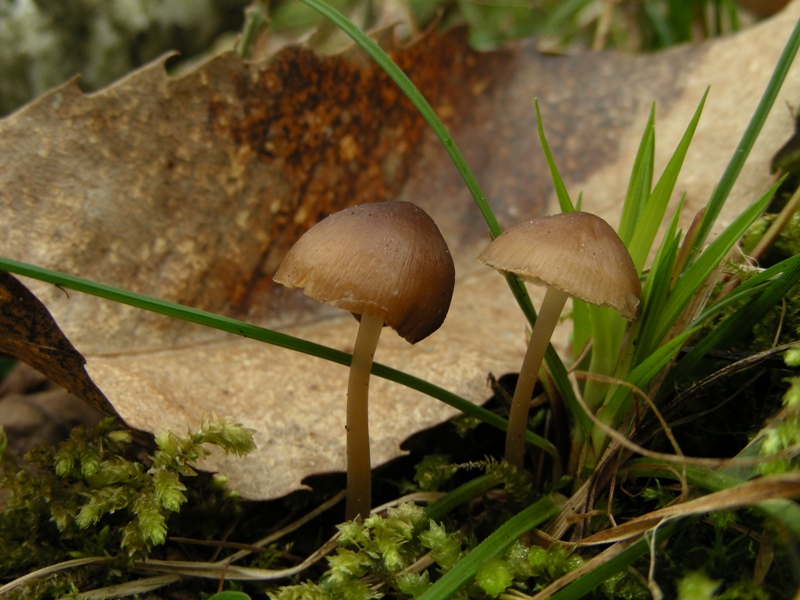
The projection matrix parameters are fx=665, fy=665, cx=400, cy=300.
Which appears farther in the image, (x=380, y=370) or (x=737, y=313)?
(x=380, y=370)

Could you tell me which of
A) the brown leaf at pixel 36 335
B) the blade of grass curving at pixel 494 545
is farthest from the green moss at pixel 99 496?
the blade of grass curving at pixel 494 545

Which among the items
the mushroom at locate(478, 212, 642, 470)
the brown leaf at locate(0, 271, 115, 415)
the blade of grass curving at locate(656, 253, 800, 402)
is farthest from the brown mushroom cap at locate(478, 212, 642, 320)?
the brown leaf at locate(0, 271, 115, 415)

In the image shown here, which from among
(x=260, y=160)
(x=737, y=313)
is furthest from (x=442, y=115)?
(x=737, y=313)

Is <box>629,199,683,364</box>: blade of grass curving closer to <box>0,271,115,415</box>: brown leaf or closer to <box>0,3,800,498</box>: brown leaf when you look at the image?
<box>0,3,800,498</box>: brown leaf

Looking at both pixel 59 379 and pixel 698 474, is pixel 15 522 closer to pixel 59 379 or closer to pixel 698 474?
pixel 59 379

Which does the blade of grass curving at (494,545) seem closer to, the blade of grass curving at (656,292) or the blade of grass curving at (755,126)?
the blade of grass curving at (656,292)

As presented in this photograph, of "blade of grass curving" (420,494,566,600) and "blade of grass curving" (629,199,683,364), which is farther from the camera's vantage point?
"blade of grass curving" (629,199,683,364)
